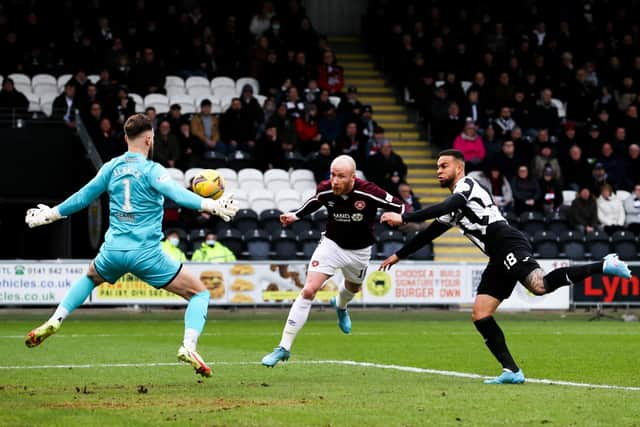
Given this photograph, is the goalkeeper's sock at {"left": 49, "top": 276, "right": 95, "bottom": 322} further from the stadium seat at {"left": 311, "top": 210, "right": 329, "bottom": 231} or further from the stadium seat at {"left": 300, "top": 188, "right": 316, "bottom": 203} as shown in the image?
the stadium seat at {"left": 300, "top": 188, "right": 316, "bottom": 203}

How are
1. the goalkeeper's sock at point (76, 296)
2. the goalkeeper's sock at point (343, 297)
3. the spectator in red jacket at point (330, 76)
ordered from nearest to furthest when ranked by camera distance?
1. the goalkeeper's sock at point (76, 296)
2. the goalkeeper's sock at point (343, 297)
3. the spectator in red jacket at point (330, 76)

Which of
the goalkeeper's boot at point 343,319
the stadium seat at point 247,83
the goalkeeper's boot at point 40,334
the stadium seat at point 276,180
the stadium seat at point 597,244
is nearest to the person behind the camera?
the goalkeeper's boot at point 40,334

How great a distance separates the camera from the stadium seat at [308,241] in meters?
25.8

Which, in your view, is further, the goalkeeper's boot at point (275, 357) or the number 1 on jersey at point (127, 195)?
the goalkeeper's boot at point (275, 357)

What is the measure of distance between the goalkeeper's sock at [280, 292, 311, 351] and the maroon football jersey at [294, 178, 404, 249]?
0.97 metres

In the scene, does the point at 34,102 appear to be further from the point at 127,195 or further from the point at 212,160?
the point at 127,195

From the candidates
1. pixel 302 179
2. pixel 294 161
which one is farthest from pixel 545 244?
pixel 294 161

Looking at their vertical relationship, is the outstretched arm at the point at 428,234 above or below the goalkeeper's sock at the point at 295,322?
above

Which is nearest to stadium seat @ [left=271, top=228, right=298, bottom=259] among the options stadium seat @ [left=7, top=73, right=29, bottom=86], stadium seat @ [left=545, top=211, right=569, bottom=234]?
stadium seat @ [left=545, top=211, right=569, bottom=234]

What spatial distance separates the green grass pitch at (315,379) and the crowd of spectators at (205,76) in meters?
7.15

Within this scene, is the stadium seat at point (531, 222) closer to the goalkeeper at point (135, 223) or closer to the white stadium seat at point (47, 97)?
the white stadium seat at point (47, 97)

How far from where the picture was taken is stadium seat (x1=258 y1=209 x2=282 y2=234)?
26.6m

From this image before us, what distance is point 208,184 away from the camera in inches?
435

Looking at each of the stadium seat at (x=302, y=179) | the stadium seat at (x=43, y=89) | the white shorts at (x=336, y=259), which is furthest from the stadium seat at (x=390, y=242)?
the white shorts at (x=336, y=259)
